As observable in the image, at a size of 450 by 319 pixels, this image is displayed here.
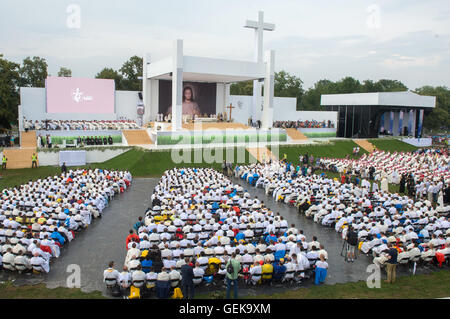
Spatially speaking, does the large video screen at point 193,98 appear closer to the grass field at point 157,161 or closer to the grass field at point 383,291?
the grass field at point 157,161

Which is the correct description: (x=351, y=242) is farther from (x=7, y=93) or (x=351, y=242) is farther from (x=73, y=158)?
(x=7, y=93)

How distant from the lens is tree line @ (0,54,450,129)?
31.6 metres

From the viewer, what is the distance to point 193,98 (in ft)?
132

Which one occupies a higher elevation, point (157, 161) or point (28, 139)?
point (28, 139)

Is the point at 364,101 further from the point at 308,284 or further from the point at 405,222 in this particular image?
the point at 308,284

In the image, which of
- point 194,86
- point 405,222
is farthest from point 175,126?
point 405,222

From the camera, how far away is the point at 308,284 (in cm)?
917

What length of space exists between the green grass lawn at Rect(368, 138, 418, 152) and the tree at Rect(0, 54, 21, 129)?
3433 centimetres

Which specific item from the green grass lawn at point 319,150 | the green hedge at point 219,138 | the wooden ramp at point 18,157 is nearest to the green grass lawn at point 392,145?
the green grass lawn at point 319,150

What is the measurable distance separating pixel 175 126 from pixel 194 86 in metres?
10.9

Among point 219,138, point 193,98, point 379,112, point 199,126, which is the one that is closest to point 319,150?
point 219,138

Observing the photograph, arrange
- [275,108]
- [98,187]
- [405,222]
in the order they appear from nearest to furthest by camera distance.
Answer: [405,222]
[98,187]
[275,108]

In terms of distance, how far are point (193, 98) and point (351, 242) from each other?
31903 mm

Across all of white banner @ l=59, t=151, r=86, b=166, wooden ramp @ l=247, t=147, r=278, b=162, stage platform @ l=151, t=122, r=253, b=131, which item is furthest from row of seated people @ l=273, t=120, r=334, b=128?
white banner @ l=59, t=151, r=86, b=166
